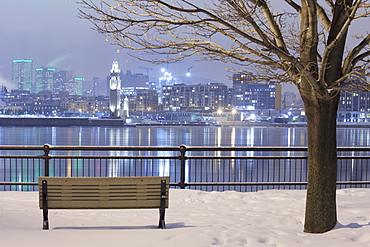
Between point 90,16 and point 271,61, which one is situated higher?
point 90,16

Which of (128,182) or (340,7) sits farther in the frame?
(340,7)

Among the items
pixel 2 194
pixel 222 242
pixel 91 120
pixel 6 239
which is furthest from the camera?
pixel 91 120

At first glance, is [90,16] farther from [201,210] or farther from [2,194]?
[2,194]

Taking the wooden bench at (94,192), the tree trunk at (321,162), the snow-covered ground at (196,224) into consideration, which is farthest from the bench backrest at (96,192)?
the tree trunk at (321,162)

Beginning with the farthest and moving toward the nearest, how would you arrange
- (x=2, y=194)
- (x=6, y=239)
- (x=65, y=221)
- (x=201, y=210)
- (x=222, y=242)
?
(x=2, y=194) → (x=201, y=210) → (x=65, y=221) → (x=222, y=242) → (x=6, y=239)

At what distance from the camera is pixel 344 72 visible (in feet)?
21.6

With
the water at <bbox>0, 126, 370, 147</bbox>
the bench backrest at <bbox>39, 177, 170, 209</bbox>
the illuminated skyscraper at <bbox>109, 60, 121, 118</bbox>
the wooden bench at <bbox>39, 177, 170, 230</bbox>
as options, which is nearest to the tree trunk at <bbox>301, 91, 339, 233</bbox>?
the wooden bench at <bbox>39, 177, 170, 230</bbox>

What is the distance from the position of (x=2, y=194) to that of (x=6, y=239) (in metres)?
4.91

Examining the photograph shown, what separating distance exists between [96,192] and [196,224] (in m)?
1.76

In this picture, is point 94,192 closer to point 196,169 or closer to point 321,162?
point 321,162

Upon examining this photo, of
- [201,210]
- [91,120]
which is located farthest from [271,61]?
[91,120]

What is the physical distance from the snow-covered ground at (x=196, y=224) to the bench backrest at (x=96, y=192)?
1.27 feet

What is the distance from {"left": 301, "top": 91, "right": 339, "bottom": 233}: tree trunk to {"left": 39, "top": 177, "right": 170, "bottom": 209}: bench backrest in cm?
256

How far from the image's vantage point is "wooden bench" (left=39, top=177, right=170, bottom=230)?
20.2 ft
